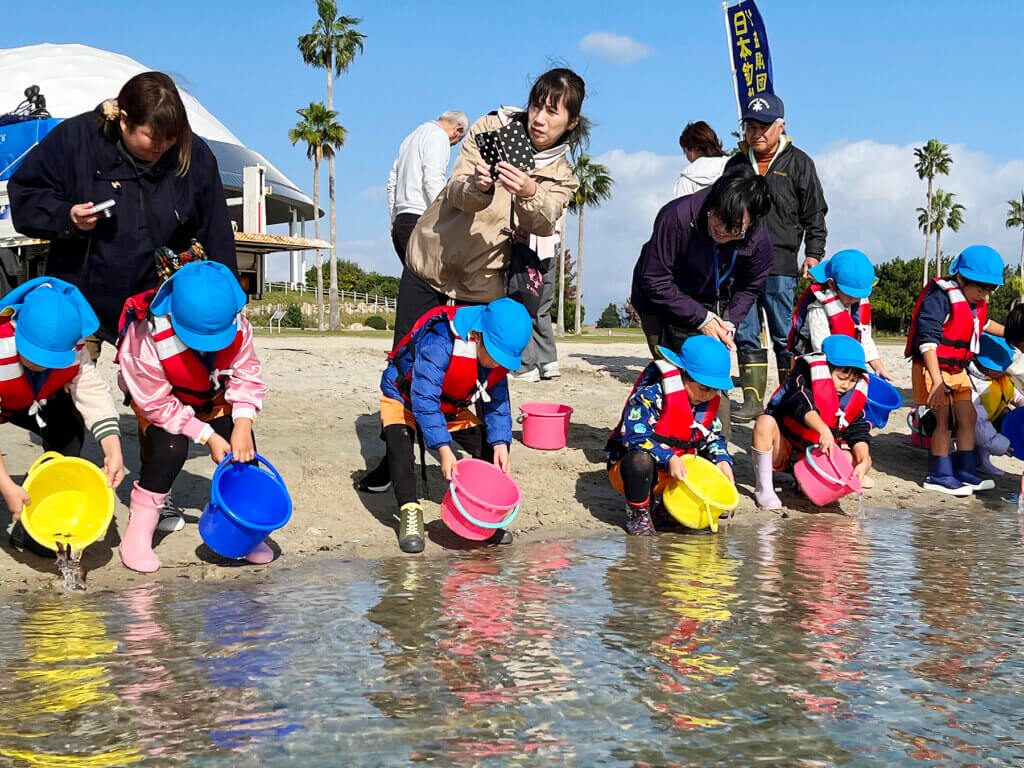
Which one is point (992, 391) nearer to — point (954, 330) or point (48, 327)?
point (954, 330)

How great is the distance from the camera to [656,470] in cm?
495

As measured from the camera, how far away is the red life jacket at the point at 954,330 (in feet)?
20.5

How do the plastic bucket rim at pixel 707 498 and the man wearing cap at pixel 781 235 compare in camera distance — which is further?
the man wearing cap at pixel 781 235

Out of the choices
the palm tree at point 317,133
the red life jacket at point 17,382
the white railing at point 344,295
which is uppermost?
the palm tree at point 317,133

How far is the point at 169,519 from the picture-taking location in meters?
4.52

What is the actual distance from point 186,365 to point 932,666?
2919mm

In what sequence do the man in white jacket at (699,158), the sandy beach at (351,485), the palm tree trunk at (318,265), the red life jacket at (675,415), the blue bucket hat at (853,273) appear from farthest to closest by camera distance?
the palm tree trunk at (318,265) → the man in white jacket at (699,158) → the blue bucket hat at (853,273) → the red life jacket at (675,415) → the sandy beach at (351,485)

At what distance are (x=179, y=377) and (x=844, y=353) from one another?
343 cm

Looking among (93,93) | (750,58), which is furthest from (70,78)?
(750,58)

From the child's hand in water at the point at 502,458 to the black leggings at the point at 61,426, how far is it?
1841 mm

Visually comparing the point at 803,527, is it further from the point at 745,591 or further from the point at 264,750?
the point at 264,750

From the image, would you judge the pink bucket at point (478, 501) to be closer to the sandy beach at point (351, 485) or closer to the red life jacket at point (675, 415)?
the sandy beach at point (351, 485)

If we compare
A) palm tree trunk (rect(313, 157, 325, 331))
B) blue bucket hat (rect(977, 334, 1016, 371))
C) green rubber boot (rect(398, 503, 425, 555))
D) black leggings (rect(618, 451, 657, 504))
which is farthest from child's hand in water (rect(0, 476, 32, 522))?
palm tree trunk (rect(313, 157, 325, 331))

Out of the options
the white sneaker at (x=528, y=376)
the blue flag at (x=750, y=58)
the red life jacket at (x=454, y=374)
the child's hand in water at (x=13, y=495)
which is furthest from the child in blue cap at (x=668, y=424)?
the blue flag at (x=750, y=58)
